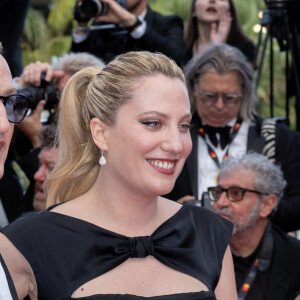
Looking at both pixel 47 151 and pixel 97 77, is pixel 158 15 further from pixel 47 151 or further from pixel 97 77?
pixel 97 77

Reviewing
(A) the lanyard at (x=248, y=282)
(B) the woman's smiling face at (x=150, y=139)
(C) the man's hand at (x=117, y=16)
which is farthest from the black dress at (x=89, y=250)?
(C) the man's hand at (x=117, y=16)

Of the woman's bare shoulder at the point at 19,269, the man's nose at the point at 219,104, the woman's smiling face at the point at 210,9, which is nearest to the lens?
the woman's bare shoulder at the point at 19,269

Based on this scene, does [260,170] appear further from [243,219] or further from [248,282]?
[248,282]

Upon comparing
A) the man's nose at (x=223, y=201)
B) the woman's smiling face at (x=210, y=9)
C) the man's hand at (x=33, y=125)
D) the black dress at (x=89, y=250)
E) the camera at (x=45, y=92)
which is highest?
the woman's smiling face at (x=210, y=9)

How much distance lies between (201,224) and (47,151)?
1.46 metres

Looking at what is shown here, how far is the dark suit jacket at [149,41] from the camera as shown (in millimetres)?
4357

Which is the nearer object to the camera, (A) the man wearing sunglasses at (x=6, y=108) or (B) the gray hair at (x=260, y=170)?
(A) the man wearing sunglasses at (x=6, y=108)

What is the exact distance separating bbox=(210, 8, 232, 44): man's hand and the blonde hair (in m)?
2.06

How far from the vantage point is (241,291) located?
372 cm

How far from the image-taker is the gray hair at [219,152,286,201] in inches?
159

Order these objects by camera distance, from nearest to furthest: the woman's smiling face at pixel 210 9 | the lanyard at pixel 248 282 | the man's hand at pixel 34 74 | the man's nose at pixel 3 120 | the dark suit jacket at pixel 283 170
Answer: the man's nose at pixel 3 120 → the lanyard at pixel 248 282 → the man's hand at pixel 34 74 → the dark suit jacket at pixel 283 170 → the woman's smiling face at pixel 210 9

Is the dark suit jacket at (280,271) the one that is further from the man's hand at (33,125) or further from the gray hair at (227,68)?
the man's hand at (33,125)

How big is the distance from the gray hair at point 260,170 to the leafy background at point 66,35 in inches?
496

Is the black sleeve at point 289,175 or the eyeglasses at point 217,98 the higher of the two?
the eyeglasses at point 217,98
